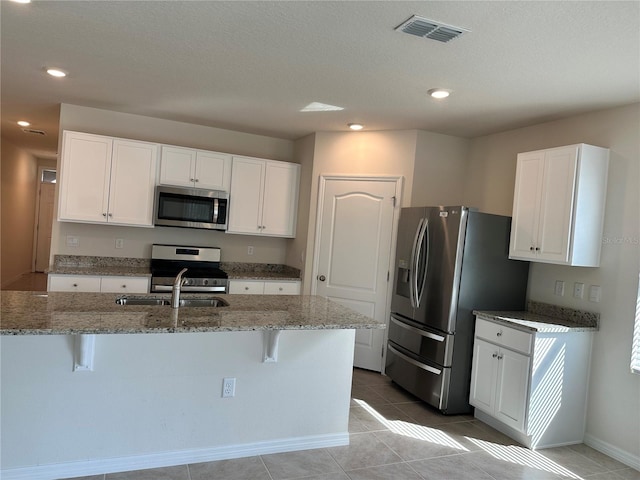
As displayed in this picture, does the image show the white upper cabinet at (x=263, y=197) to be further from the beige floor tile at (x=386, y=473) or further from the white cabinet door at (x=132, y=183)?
the beige floor tile at (x=386, y=473)

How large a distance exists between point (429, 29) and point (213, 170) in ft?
10.0

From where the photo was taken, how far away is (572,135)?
3.66 metres

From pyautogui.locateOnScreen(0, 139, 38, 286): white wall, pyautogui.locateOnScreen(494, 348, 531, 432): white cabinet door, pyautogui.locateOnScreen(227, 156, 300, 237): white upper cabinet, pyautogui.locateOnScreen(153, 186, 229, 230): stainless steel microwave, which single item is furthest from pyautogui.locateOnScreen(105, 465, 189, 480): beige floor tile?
pyautogui.locateOnScreen(0, 139, 38, 286): white wall

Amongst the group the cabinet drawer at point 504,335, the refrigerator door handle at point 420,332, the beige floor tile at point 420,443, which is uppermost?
the cabinet drawer at point 504,335

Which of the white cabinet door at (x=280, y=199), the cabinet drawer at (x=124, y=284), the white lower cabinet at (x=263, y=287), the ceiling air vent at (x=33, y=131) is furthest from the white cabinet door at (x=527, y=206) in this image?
the ceiling air vent at (x=33, y=131)

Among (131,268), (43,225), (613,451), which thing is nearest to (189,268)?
(131,268)

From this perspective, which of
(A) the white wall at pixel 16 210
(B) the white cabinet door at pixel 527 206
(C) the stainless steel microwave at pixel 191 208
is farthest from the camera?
(A) the white wall at pixel 16 210

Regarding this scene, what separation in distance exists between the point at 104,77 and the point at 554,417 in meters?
4.28

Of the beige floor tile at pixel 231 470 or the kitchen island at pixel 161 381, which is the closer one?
the kitchen island at pixel 161 381

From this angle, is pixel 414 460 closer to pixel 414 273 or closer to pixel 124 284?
pixel 414 273

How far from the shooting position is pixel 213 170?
4824 mm

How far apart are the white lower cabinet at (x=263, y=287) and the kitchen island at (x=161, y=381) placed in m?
1.71

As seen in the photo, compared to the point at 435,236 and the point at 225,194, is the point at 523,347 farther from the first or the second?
the point at 225,194

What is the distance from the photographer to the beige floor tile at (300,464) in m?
2.59
